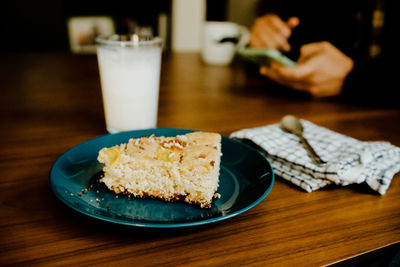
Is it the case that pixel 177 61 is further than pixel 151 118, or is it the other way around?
pixel 177 61

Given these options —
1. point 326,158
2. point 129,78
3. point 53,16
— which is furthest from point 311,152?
point 53,16

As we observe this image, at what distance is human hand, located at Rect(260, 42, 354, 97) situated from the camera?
1162 millimetres

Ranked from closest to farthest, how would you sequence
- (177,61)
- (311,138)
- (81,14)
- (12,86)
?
(311,138), (12,86), (177,61), (81,14)

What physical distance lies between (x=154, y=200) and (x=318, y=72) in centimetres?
86

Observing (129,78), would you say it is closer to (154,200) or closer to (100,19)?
(154,200)

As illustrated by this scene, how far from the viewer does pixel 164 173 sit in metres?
0.54

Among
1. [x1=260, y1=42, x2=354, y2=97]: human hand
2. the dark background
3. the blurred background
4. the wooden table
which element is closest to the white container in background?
[x1=260, y1=42, x2=354, y2=97]: human hand

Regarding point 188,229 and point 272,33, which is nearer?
point 188,229

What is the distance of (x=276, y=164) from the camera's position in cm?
66

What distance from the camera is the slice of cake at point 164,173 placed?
53cm

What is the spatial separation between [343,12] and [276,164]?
1078 mm

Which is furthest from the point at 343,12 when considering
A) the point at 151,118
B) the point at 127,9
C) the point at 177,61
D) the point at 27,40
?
the point at 27,40

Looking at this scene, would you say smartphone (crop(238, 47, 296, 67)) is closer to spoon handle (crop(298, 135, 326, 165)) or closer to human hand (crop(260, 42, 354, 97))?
human hand (crop(260, 42, 354, 97))

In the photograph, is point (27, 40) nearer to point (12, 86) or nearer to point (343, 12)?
point (12, 86)
